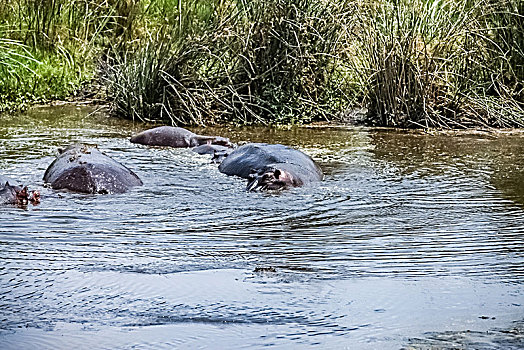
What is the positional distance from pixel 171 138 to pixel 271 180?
277 centimetres

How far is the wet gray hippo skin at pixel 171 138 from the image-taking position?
31.6 ft

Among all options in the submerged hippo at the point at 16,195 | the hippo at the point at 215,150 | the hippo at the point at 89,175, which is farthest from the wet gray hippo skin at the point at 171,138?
the submerged hippo at the point at 16,195

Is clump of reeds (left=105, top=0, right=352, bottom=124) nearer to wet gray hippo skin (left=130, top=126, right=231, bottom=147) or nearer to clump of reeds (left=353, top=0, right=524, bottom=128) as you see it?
clump of reeds (left=353, top=0, right=524, bottom=128)

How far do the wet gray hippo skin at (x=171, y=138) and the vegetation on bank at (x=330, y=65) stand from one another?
144cm

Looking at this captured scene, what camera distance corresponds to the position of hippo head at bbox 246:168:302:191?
7.18 metres

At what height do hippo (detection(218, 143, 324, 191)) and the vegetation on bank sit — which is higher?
the vegetation on bank

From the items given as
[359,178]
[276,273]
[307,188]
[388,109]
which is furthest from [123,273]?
[388,109]

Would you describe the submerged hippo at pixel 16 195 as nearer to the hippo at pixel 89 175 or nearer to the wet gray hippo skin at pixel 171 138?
the hippo at pixel 89 175

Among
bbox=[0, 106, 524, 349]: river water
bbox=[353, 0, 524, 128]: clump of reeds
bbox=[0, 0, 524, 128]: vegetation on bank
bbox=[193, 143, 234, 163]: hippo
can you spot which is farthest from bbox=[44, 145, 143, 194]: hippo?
bbox=[353, 0, 524, 128]: clump of reeds

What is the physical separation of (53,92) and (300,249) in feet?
29.7

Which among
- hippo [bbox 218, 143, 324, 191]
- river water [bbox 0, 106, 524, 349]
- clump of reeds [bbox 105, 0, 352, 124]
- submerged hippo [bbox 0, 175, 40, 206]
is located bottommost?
river water [bbox 0, 106, 524, 349]

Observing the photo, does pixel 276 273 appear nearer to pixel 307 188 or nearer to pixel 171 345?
pixel 171 345

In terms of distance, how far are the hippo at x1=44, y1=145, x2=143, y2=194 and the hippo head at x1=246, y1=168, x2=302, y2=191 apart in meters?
0.90

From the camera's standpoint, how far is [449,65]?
11078mm
